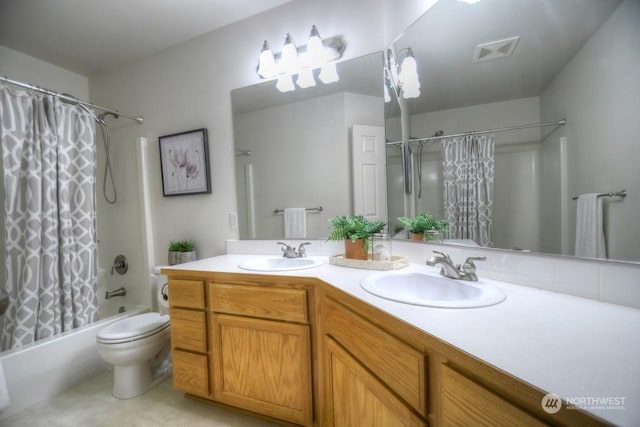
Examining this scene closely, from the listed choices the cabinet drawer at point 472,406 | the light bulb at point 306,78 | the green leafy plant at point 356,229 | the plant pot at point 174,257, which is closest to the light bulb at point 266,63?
the light bulb at point 306,78

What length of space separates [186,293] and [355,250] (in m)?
0.94

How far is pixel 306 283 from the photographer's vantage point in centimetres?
117

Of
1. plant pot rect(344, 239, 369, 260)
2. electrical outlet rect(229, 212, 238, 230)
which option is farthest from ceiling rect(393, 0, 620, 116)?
electrical outlet rect(229, 212, 238, 230)

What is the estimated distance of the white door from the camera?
1.57 meters

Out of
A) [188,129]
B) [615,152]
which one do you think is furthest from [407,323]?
[188,129]

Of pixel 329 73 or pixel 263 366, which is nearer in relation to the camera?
pixel 263 366

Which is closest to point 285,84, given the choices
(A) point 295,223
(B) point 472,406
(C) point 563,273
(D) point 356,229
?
(A) point 295,223

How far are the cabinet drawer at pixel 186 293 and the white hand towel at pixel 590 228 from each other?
61.5 inches

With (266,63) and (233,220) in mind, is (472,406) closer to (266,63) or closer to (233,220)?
(233,220)

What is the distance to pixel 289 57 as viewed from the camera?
168 centimetres

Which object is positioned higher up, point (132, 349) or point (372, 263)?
point (372, 263)

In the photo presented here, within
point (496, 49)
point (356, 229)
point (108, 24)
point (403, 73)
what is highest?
point (108, 24)

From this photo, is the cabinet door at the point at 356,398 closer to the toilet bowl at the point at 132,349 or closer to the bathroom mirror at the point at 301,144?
the bathroom mirror at the point at 301,144

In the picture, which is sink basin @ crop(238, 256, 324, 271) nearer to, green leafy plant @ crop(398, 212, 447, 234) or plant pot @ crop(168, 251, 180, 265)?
green leafy plant @ crop(398, 212, 447, 234)
